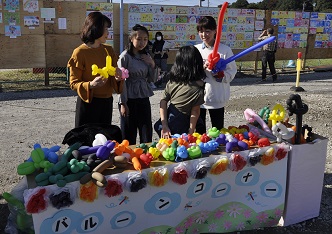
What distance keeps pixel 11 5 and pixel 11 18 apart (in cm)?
29

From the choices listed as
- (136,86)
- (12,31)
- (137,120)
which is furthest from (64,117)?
(12,31)

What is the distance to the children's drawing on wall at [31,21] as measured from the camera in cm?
877

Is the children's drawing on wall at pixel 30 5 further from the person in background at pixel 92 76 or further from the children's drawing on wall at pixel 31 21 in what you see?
the person in background at pixel 92 76

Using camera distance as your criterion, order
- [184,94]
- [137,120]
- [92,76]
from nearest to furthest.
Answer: [92,76] → [184,94] → [137,120]

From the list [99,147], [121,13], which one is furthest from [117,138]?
[121,13]

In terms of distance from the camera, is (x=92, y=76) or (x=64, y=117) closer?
(x=92, y=76)

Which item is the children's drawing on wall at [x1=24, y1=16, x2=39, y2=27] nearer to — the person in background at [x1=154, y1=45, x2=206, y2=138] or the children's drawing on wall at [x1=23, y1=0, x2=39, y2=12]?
the children's drawing on wall at [x1=23, y1=0, x2=39, y2=12]

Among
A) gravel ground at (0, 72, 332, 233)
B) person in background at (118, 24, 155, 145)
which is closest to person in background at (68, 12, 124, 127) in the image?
person in background at (118, 24, 155, 145)

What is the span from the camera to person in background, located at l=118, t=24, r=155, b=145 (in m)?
3.16

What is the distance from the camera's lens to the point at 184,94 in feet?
9.81

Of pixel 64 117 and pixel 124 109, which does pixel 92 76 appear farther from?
pixel 64 117

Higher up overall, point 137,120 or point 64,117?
point 137,120

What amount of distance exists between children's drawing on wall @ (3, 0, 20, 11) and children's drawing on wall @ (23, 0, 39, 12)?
6.1 inches

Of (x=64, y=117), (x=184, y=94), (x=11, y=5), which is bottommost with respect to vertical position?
(x=64, y=117)
